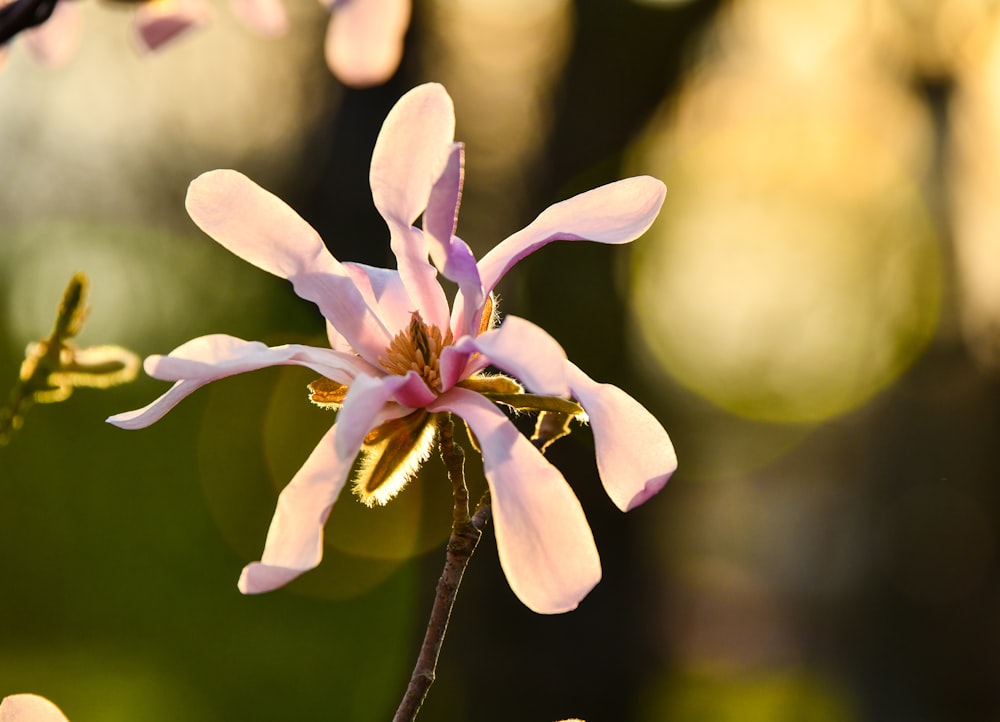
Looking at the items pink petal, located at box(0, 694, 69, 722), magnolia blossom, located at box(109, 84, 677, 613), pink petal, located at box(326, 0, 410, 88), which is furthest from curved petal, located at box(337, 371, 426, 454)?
pink petal, located at box(326, 0, 410, 88)

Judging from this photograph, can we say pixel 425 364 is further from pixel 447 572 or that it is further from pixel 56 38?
pixel 56 38

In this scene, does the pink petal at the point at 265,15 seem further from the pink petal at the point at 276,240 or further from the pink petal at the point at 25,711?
the pink petal at the point at 25,711

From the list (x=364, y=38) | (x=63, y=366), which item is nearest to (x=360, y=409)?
(x=63, y=366)

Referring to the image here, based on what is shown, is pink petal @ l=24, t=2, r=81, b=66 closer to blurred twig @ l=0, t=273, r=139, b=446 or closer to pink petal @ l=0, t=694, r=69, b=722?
blurred twig @ l=0, t=273, r=139, b=446

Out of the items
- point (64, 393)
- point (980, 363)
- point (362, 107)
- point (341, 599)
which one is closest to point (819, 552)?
point (980, 363)

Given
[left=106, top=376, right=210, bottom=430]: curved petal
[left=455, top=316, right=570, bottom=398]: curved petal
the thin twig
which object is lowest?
[left=106, top=376, right=210, bottom=430]: curved petal

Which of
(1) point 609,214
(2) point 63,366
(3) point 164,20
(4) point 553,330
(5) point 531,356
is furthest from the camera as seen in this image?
(4) point 553,330

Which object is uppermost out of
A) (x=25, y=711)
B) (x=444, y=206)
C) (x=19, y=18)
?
(x=19, y=18)
